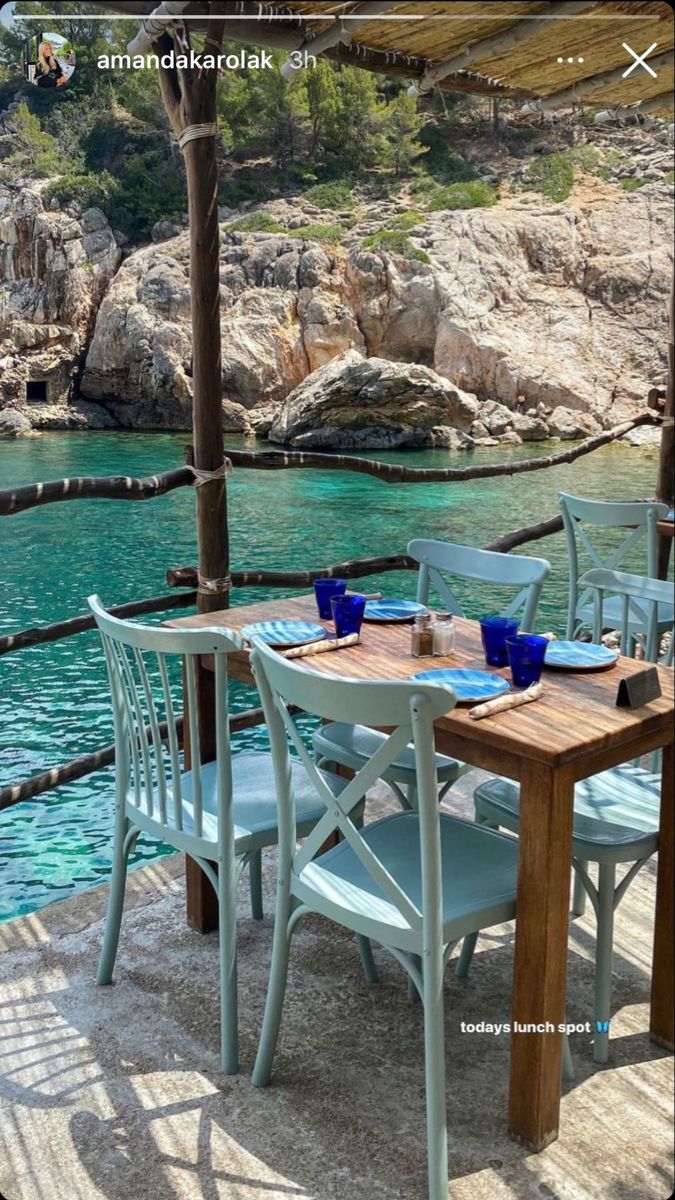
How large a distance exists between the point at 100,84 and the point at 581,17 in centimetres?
2957

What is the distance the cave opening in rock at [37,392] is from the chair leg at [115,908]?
2023 centimetres

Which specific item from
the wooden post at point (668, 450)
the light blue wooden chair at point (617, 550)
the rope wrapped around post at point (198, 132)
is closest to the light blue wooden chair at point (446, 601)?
the light blue wooden chair at point (617, 550)

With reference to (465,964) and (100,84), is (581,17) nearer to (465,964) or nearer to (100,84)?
(465,964)

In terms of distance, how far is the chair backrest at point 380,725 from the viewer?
1.26m

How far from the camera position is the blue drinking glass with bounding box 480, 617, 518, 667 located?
5.70 feet

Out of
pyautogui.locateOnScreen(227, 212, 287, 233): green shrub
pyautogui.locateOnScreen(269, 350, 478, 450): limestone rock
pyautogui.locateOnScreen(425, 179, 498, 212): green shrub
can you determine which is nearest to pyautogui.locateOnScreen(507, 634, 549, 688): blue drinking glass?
pyautogui.locateOnScreen(269, 350, 478, 450): limestone rock

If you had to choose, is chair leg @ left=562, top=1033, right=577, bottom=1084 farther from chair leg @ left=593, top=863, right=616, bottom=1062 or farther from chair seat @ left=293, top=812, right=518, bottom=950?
chair seat @ left=293, top=812, right=518, bottom=950

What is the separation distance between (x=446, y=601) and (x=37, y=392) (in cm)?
2033

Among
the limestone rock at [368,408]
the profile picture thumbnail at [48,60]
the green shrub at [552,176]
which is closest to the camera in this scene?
the limestone rock at [368,408]

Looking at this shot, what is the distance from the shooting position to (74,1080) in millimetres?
1605

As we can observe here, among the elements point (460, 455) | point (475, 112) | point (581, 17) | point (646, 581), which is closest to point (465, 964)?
point (646, 581)

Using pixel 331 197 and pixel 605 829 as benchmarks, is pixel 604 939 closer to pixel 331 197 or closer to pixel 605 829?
pixel 605 829

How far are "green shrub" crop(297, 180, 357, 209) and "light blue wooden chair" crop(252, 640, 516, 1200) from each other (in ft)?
80.9

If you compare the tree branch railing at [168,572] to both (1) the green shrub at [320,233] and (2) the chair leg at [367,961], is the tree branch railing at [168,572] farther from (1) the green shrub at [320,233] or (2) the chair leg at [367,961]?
(1) the green shrub at [320,233]
